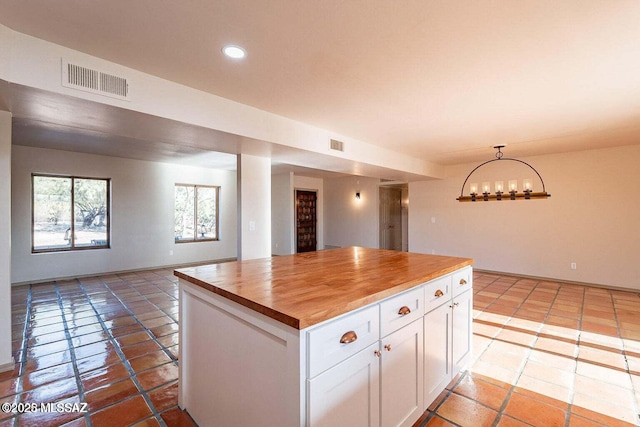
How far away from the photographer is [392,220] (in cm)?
898

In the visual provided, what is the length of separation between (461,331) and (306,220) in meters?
7.09

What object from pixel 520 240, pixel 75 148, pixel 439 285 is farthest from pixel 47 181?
A: pixel 520 240

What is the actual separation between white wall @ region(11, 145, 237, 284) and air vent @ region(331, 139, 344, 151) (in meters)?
4.50

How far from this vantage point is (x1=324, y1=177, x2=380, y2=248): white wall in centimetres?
830

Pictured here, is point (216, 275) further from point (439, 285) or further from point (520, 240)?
point (520, 240)

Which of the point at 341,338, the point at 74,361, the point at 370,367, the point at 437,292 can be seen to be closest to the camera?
the point at 341,338

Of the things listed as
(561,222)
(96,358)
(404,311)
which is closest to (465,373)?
(404,311)

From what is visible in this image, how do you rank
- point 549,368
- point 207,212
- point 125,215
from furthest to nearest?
point 207,212
point 125,215
point 549,368

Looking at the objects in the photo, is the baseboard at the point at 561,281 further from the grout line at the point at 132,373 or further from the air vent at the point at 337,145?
the grout line at the point at 132,373

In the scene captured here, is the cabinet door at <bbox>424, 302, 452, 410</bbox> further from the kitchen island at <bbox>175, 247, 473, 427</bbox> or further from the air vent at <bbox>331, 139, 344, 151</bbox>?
the air vent at <bbox>331, 139, 344, 151</bbox>

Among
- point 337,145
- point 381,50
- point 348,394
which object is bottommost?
point 348,394

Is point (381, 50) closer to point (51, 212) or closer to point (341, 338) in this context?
point (341, 338)

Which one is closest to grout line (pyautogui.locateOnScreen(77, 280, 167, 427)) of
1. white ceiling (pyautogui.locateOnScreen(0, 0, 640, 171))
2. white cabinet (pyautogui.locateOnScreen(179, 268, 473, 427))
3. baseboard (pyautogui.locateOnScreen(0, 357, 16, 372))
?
white cabinet (pyautogui.locateOnScreen(179, 268, 473, 427))

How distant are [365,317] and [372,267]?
78 cm
